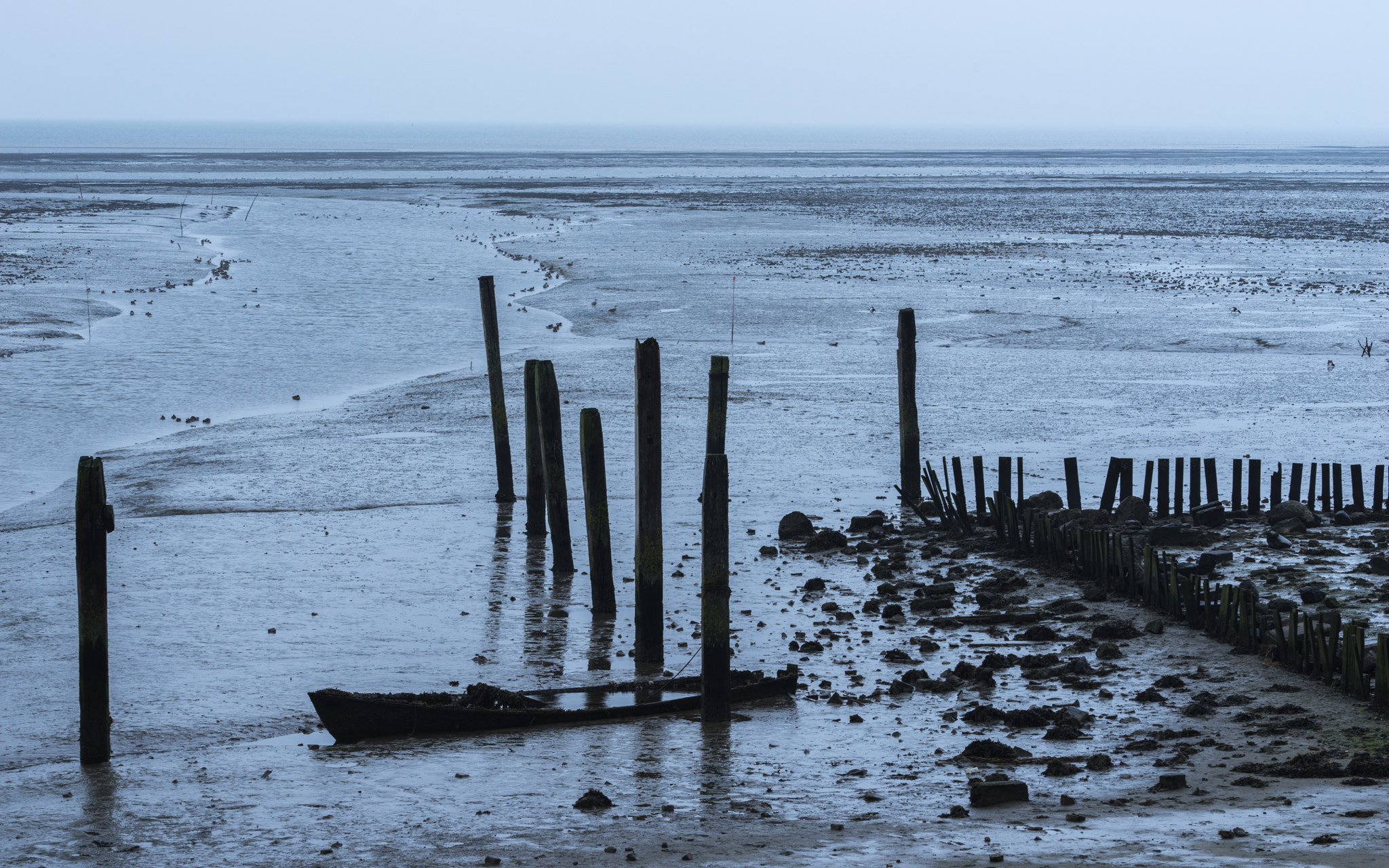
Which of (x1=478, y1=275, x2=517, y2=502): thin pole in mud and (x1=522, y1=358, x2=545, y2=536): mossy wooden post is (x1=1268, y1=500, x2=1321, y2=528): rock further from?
(x1=478, y1=275, x2=517, y2=502): thin pole in mud

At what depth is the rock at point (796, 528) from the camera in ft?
49.2

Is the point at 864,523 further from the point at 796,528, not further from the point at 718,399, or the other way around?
the point at 718,399

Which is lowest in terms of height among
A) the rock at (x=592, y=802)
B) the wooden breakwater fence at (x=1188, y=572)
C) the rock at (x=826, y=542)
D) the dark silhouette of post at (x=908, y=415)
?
the rock at (x=592, y=802)

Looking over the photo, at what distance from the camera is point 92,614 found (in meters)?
9.52

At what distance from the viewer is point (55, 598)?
13.2 metres

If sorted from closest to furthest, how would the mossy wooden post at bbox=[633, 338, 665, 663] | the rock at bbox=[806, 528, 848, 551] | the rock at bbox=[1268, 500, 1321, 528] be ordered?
the mossy wooden post at bbox=[633, 338, 665, 663], the rock at bbox=[1268, 500, 1321, 528], the rock at bbox=[806, 528, 848, 551]

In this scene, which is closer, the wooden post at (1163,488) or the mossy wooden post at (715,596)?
Result: the mossy wooden post at (715,596)

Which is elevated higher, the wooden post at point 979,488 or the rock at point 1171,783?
the wooden post at point 979,488

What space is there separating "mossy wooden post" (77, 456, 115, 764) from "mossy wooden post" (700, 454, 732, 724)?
406 cm

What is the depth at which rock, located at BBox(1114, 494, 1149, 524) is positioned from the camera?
14.2 meters

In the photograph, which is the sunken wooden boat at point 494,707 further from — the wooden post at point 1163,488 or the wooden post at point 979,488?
the wooden post at point 1163,488

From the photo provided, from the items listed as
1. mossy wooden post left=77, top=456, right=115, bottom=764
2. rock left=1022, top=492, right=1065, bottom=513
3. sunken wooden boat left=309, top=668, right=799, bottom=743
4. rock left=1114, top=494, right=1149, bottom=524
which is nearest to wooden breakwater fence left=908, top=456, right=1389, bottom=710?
rock left=1022, top=492, right=1065, bottom=513

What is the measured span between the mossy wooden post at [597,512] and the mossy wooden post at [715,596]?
2.27m

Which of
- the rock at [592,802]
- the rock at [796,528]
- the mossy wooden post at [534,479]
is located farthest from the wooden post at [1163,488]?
the rock at [592,802]
